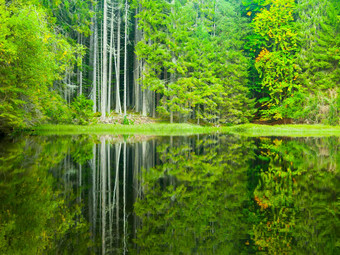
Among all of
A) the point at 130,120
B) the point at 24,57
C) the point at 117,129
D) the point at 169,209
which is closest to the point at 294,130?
the point at 130,120

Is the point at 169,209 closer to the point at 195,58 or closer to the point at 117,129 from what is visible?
the point at 117,129

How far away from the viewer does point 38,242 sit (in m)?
2.87

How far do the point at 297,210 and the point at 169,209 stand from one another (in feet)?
6.33

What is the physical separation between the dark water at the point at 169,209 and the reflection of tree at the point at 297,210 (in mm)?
12

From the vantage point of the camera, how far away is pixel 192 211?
3953 mm

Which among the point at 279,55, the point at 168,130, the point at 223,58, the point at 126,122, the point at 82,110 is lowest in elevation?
the point at 168,130

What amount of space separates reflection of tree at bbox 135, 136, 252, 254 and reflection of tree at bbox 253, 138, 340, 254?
1.01ft

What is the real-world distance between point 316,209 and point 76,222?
349cm

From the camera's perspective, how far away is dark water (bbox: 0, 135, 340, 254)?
2869 millimetres

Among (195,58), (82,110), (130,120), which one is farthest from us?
(195,58)

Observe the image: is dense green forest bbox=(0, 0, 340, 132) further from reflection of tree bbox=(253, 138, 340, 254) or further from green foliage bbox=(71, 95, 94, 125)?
reflection of tree bbox=(253, 138, 340, 254)

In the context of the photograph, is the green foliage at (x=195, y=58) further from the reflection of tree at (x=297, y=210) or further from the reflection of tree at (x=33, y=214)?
the reflection of tree at (x=33, y=214)

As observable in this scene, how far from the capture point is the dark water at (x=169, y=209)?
287 centimetres

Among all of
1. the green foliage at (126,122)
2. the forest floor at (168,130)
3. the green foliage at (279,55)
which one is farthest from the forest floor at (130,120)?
the green foliage at (279,55)
